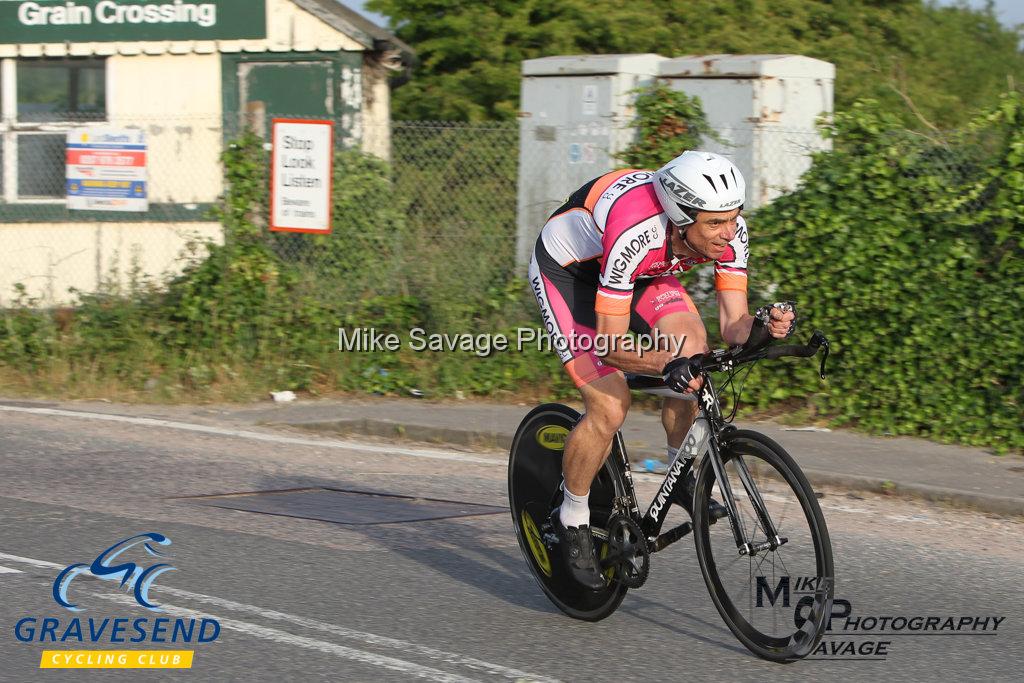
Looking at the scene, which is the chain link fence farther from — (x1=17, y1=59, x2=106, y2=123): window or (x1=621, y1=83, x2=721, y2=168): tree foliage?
(x1=17, y1=59, x2=106, y2=123): window

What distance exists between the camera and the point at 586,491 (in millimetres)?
5238

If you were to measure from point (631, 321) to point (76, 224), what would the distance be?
35.7 feet

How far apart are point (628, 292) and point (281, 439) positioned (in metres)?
5.34

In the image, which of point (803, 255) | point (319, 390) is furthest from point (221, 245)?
point (803, 255)

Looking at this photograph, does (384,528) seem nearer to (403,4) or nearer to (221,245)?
(221,245)

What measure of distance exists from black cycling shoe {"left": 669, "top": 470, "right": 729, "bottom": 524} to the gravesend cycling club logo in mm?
1896

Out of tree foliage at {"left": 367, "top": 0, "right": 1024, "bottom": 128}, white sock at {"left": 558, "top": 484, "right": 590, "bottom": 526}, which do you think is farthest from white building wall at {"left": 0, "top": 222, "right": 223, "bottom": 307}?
white sock at {"left": 558, "top": 484, "right": 590, "bottom": 526}

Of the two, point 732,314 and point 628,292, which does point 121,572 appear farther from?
point 732,314

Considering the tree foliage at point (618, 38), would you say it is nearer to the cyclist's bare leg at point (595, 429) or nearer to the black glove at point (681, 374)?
the cyclist's bare leg at point (595, 429)

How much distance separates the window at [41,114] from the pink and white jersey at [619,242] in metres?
10.8

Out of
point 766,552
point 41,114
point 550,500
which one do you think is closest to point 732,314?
point 766,552

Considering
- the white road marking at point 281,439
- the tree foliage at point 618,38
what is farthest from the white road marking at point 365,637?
the tree foliage at point 618,38

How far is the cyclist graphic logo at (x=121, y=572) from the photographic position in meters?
5.52

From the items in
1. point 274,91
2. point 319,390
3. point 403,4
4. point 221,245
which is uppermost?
point 403,4
